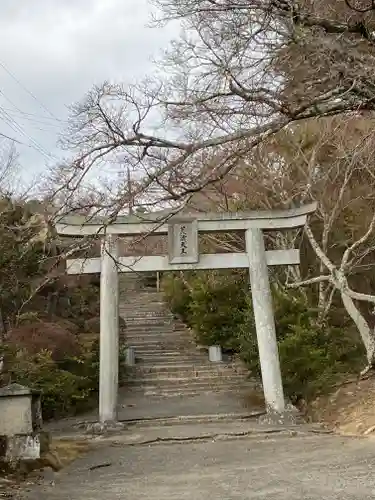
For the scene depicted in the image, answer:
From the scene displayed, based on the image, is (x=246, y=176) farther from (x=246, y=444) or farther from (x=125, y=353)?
(x=246, y=444)

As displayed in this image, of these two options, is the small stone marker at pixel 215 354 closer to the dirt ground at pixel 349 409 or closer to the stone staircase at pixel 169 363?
the stone staircase at pixel 169 363

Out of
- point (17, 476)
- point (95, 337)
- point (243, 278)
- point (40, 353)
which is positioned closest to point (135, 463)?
point (17, 476)

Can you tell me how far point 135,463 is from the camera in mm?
8367

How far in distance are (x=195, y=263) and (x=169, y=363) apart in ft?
22.1

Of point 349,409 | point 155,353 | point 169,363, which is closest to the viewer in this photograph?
point 349,409

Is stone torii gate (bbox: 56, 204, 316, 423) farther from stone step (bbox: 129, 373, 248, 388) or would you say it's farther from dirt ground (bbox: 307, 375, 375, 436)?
stone step (bbox: 129, 373, 248, 388)

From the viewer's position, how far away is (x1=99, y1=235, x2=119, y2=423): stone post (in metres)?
12.1

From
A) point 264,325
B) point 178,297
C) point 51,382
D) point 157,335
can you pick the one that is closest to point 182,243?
point 264,325

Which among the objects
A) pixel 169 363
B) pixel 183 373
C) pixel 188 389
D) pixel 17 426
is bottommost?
pixel 17 426

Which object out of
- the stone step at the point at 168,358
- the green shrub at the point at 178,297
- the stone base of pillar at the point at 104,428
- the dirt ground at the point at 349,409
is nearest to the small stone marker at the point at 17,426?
the stone base of pillar at the point at 104,428

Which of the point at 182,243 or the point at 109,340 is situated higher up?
the point at 182,243

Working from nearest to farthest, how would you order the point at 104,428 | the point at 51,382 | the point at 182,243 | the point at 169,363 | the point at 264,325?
the point at 104,428 < the point at 264,325 < the point at 182,243 < the point at 51,382 < the point at 169,363

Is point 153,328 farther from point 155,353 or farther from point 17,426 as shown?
point 17,426

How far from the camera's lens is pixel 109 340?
491 inches
